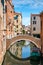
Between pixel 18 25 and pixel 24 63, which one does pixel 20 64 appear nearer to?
pixel 24 63

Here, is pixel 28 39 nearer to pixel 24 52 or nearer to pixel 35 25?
pixel 24 52

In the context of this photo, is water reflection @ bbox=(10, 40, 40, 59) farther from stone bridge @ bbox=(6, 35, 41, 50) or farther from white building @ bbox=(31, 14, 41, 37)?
white building @ bbox=(31, 14, 41, 37)

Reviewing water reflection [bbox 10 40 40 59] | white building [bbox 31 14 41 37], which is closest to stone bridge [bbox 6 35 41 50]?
water reflection [bbox 10 40 40 59]

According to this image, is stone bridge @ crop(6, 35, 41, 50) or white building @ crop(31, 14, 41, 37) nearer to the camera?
stone bridge @ crop(6, 35, 41, 50)

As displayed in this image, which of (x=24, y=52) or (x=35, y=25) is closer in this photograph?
A: (x=24, y=52)

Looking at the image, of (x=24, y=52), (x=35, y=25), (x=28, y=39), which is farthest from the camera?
(x=35, y=25)

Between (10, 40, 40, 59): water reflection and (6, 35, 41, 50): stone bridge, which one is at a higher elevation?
(6, 35, 41, 50): stone bridge

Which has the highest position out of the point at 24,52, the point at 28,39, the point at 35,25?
the point at 35,25

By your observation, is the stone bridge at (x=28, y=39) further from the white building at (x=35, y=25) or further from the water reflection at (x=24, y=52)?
the white building at (x=35, y=25)

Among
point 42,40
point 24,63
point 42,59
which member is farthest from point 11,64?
point 42,40

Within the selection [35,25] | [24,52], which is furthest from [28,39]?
[35,25]

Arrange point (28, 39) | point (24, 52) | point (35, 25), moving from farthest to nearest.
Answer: point (35, 25) < point (24, 52) < point (28, 39)

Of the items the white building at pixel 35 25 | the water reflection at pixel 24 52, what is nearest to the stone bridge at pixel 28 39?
the water reflection at pixel 24 52

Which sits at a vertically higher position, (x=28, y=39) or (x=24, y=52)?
(x=28, y=39)
